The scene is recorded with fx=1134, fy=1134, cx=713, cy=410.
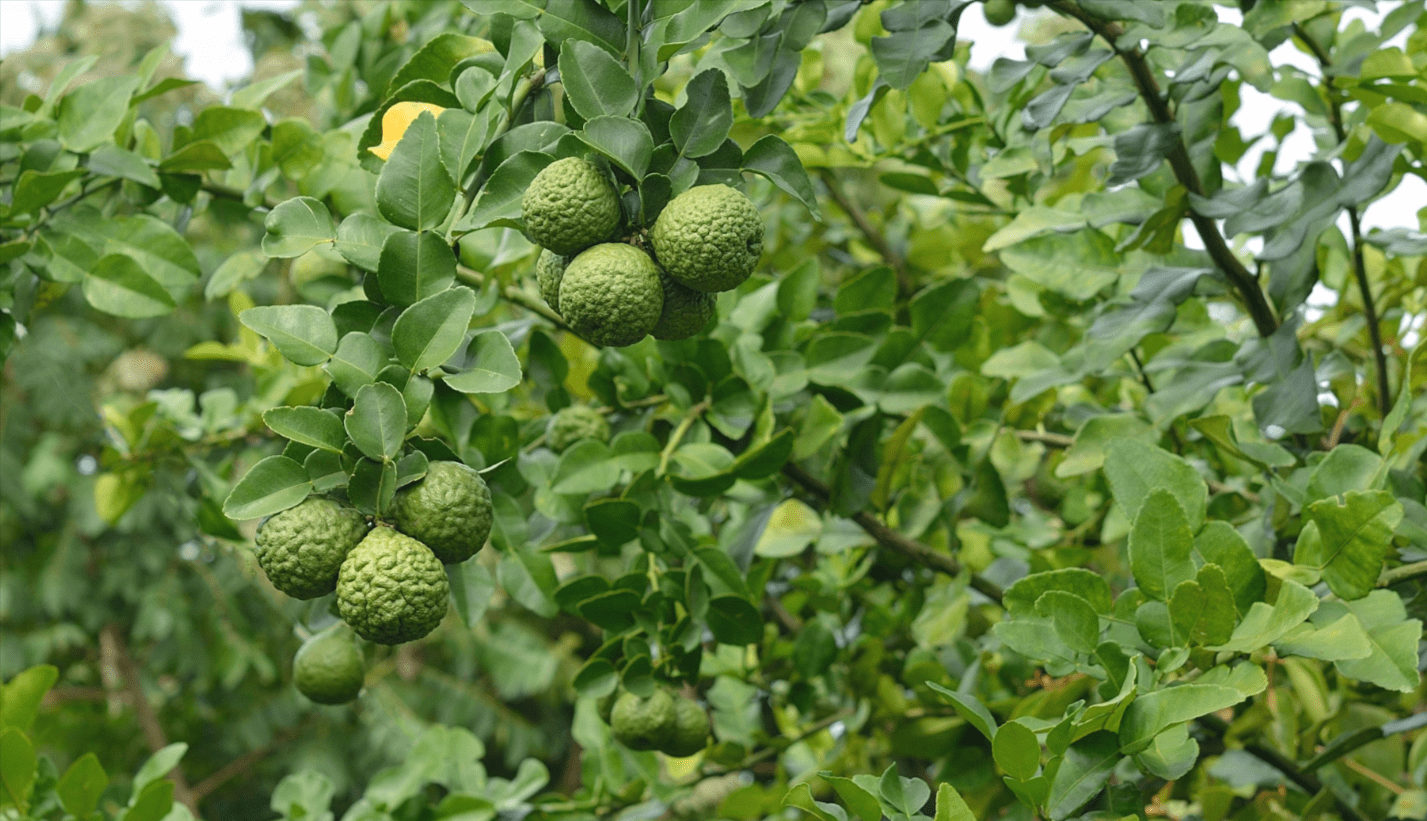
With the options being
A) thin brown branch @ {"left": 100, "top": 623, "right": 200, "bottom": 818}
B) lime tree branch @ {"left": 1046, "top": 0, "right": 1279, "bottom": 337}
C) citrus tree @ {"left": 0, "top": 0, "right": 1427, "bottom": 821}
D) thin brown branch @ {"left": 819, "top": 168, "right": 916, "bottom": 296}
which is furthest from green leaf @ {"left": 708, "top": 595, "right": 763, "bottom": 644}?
thin brown branch @ {"left": 100, "top": 623, "right": 200, "bottom": 818}

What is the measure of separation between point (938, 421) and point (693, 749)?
0.44m

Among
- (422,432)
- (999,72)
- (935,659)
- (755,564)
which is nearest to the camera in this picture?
(999,72)

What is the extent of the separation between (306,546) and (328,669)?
1.40 feet

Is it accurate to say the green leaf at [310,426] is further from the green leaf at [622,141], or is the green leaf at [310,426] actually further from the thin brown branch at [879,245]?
the thin brown branch at [879,245]

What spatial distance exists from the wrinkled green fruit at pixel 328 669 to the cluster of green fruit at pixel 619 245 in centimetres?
51

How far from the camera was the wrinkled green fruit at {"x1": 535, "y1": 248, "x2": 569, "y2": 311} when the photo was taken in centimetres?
77

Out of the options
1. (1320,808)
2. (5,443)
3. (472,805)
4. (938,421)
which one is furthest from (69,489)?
(1320,808)

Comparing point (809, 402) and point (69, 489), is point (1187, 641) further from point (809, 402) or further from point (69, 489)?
point (69, 489)

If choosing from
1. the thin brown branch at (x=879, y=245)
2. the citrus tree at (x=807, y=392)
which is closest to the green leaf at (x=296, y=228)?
the citrus tree at (x=807, y=392)

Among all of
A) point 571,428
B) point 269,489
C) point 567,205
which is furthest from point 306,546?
point 571,428

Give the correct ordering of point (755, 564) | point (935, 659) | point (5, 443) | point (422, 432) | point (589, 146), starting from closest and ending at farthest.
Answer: point (589, 146), point (422, 432), point (755, 564), point (935, 659), point (5, 443)

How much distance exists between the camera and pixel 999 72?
1.06 metres

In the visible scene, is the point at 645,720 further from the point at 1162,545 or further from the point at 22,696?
the point at 22,696

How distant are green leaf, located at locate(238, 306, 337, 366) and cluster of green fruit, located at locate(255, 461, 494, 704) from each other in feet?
0.29
